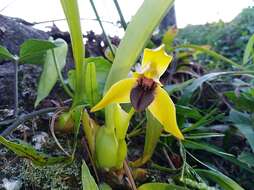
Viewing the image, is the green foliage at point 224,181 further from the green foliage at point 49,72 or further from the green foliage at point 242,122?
the green foliage at point 49,72

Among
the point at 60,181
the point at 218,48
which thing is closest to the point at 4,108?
the point at 60,181

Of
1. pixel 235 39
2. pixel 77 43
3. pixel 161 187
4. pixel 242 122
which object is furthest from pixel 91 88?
pixel 235 39

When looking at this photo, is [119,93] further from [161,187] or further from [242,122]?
[242,122]

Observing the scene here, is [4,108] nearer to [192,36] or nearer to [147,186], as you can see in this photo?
[147,186]

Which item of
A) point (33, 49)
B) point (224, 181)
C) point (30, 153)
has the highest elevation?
point (33, 49)

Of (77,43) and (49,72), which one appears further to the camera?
(49,72)

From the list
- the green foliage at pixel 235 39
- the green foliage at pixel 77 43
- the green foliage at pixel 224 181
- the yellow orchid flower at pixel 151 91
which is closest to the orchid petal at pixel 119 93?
the yellow orchid flower at pixel 151 91

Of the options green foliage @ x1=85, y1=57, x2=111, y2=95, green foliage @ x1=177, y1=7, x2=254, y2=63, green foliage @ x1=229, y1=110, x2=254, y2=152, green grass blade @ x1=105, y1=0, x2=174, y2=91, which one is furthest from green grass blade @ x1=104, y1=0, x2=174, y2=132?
green foliage @ x1=177, y1=7, x2=254, y2=63
